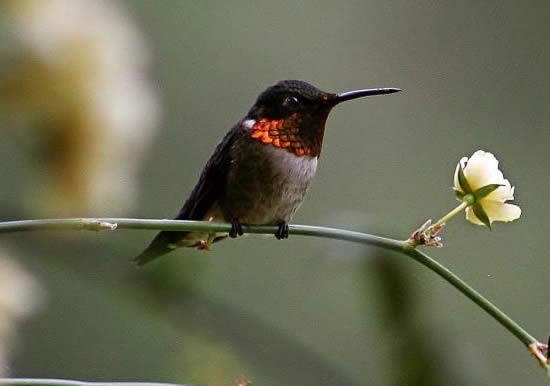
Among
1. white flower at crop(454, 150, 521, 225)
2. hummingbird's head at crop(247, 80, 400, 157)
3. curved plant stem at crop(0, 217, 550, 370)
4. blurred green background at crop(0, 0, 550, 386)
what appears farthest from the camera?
blurred green background at crop(0, 0, 550, 386)

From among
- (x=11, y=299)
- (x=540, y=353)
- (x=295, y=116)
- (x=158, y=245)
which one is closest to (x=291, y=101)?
(x=295, y=116)

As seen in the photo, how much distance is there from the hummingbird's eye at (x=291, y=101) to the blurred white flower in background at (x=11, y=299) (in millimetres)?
1063

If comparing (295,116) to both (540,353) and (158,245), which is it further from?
(540,353)

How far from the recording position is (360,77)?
344 cm

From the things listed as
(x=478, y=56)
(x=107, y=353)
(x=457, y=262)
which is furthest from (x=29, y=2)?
(x=478, y=56)

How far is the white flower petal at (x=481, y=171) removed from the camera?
2.41 feet

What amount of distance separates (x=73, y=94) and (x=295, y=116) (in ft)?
3.93

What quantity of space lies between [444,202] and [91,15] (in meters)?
2.88

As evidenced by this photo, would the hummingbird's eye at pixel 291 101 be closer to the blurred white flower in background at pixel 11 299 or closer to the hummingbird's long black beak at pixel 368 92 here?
the hummingbird's long black beak at pixel 368 92

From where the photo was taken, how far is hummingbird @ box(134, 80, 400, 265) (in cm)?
141

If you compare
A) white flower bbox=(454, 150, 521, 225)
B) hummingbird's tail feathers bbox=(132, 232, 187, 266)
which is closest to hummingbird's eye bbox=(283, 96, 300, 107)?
hummingbird's tail feathers bbox=(132, 232, 187, 266)

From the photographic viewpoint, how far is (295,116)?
1.42 m

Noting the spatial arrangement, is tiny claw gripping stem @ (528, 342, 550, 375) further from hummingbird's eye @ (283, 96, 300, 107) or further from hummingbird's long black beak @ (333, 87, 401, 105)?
hummingbird's eye @ (283, 96, 300, 107)

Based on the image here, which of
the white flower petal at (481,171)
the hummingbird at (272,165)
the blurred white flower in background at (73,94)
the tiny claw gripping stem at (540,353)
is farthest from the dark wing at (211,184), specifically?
the blurred white flower in background at (73,94)
